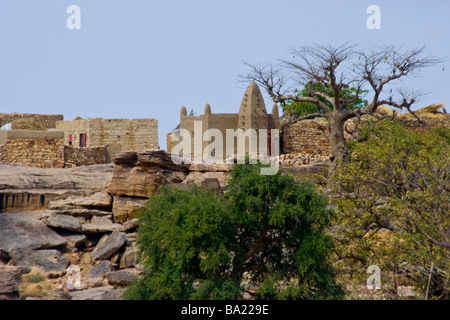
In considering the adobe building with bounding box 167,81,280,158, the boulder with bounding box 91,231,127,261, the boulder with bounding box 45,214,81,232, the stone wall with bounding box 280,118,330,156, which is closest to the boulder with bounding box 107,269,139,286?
the boulder with bounding box 91,231,127,261

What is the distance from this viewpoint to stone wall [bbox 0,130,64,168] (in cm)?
3059

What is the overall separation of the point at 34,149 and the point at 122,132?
6347 mm

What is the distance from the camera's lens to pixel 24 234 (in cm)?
1984

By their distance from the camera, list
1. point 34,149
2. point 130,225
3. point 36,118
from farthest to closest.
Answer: point 36,118
point 34,149
point 130,225

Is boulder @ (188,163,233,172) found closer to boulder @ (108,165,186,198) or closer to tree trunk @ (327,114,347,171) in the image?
boulder @ (108,165,186,198)

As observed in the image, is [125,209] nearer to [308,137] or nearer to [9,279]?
[9,279]

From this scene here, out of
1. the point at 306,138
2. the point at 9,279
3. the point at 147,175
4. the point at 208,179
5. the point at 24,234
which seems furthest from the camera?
the point at 306,138

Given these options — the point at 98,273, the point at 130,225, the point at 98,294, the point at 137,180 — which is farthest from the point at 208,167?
the point at 98,294

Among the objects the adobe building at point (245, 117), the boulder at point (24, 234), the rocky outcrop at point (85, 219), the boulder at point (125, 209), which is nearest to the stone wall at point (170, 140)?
the adobe building at point (245, 117)

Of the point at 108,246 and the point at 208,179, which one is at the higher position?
the point at 208,179

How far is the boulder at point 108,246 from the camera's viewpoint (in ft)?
63.7

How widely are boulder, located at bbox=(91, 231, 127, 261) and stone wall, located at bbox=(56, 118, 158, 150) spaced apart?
51.9 ft
